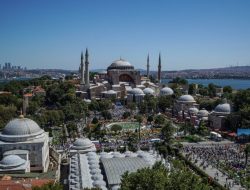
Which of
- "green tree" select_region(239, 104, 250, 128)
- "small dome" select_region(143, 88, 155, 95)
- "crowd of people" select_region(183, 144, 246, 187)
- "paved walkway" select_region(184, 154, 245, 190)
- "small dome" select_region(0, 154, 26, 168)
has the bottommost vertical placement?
"paved walkway" select_region(184, 154, 245, 190)

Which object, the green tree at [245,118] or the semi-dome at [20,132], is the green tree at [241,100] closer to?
the green tree at [245,118]

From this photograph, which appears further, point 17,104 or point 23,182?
point 17,104

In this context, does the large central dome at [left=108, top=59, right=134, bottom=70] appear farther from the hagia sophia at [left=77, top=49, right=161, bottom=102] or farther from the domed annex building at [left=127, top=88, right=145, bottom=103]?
the domed annex building at [left=127, top=88, right=145, bottom=103]

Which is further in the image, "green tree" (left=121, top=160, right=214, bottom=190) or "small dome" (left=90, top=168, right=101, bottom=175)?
"small dome" (left=90, top=168, right=101, bottom=175)

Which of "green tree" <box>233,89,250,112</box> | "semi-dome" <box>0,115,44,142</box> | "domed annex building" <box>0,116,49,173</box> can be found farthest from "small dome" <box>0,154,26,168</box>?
"green tree" <box>233,89,250,112</box>

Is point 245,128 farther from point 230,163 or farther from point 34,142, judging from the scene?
point 34,142

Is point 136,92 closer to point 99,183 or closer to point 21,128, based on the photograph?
point 21,128

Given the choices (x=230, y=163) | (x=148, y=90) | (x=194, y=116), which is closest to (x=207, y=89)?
(x=148, y=90)

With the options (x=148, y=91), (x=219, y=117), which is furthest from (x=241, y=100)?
(x=148, y=91)
